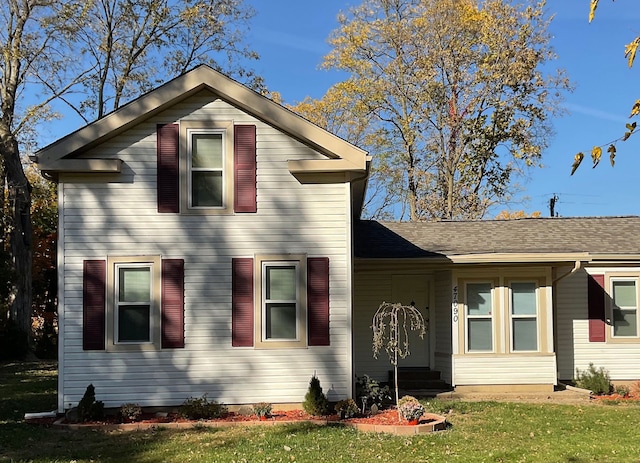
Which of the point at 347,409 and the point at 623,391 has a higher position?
the point at 347,409

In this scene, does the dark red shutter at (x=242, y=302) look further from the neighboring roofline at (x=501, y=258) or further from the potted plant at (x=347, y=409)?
the neighboring roofline at (x=501, y=258)

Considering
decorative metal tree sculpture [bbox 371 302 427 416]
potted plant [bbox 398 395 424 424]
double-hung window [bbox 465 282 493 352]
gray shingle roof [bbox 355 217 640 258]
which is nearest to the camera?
potted plant [bbox 398 395 424 424]

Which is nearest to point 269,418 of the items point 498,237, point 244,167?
point 244,167

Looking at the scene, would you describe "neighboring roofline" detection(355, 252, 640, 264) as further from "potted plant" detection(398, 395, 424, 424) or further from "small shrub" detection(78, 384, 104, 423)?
"small shrub" detection(78, 384, 104, 423)

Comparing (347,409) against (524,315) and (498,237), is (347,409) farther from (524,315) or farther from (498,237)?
(498,237)

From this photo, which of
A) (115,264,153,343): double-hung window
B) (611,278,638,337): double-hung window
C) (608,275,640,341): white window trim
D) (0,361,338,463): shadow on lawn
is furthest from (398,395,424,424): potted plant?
(611,278,638,337): double-hung window

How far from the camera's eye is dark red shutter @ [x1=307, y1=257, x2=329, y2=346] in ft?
37.4

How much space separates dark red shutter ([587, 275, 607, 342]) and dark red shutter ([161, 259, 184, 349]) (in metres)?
9.27

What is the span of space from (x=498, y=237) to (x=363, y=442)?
819cm

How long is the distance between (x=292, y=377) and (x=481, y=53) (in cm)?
2187

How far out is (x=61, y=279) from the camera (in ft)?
36.7

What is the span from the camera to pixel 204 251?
37.6 feet

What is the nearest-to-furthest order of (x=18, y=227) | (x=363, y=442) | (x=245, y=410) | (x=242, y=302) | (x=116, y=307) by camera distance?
(x=363, y=442) < (x=245, y=410) < (x=116, y=307) < (x=242, y=302) < (x=18, y=227)

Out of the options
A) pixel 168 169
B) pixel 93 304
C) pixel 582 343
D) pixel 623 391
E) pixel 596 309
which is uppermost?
pixel 168 169
